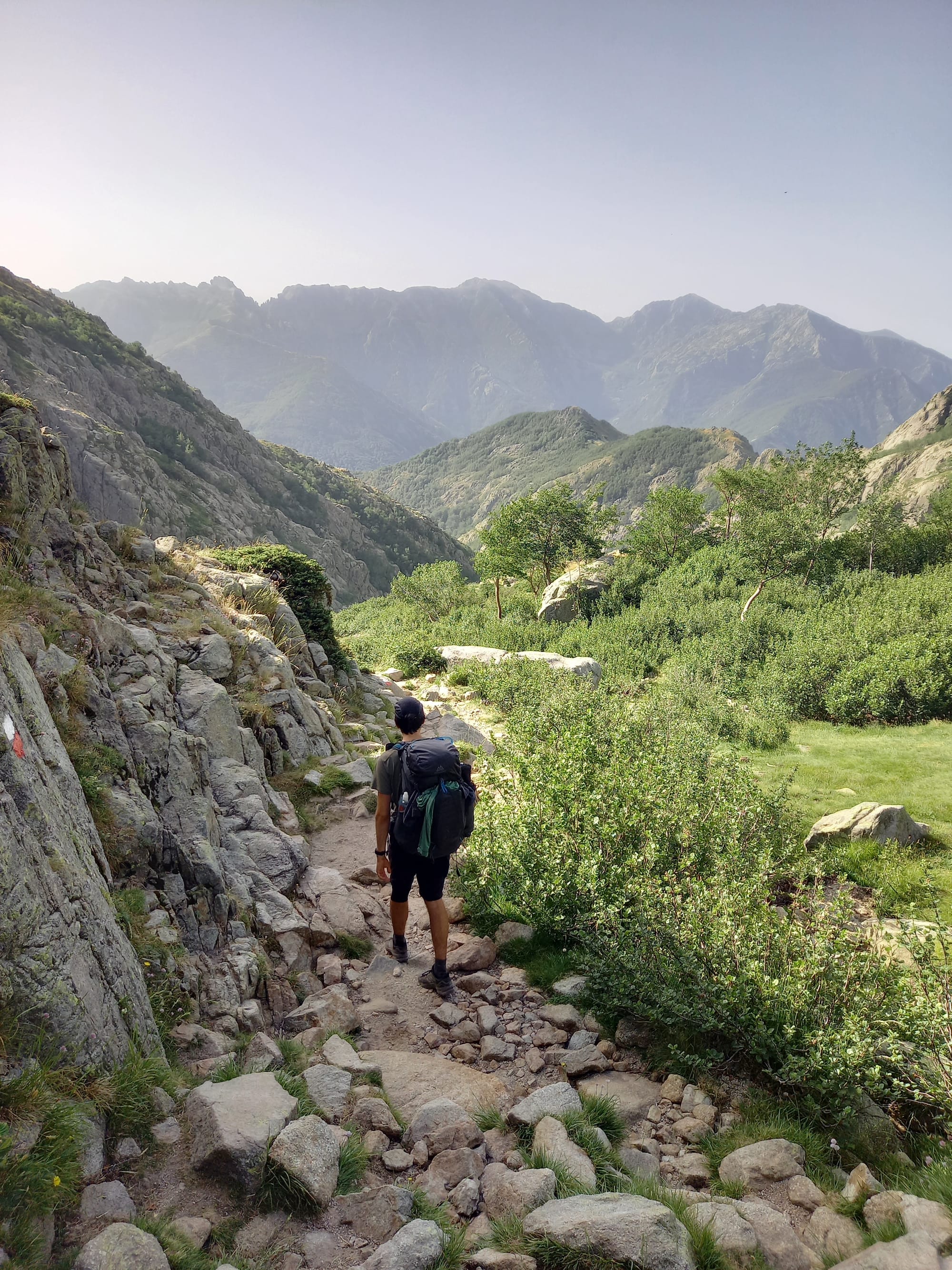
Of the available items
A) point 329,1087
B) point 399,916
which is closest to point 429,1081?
point 329,1087

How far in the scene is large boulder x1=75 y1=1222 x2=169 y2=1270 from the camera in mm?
2471

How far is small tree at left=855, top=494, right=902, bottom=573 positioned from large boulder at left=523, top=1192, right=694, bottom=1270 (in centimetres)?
2704

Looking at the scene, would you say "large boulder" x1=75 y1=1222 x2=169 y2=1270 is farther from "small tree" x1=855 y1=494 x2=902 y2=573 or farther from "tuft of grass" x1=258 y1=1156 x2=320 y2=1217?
"small tree" x1=855 y1=494 x2=902 y2=573

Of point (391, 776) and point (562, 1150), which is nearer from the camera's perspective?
point (562, 1150)

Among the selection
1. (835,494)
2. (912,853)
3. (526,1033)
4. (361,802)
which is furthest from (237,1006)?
(835,494)

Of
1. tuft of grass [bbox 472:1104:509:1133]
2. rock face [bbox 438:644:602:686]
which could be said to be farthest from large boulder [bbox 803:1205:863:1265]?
rock face [bbox 438:644:602:686]

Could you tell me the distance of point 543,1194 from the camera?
11.0ft

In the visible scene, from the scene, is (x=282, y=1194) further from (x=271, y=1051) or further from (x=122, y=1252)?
(x=271, y=1051)

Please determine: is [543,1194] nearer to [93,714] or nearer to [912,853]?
[93,714]

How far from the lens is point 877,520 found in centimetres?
2514

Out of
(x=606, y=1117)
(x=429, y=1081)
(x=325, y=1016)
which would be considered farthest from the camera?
(x=325, y=1016)

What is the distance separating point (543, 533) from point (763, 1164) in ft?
99.9

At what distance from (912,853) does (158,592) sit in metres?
12.0

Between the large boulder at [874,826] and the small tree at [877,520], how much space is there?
63.7 feet
